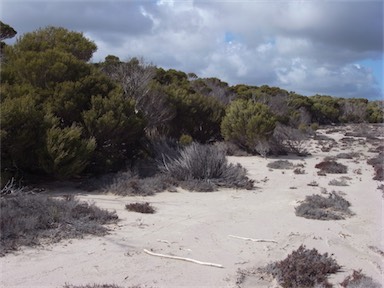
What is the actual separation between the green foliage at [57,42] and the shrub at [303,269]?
34.0 feet

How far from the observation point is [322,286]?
5.52 metres

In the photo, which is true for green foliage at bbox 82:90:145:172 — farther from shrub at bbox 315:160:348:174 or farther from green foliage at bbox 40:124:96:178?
shrub at bbox 315:160:348:174

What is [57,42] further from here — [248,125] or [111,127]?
[248,125]

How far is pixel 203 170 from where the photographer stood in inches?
503

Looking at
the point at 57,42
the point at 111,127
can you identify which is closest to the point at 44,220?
the point at 111,127

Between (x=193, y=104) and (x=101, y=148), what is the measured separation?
29.4 ft

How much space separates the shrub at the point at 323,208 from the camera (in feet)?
31.3

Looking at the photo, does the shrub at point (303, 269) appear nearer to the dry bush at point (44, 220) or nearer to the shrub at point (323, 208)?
the dry bush at point (44, 220)

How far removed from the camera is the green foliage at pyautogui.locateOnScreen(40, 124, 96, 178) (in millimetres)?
10445

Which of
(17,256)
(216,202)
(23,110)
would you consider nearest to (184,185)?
(216,202)

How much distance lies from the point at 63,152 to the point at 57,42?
589 cm

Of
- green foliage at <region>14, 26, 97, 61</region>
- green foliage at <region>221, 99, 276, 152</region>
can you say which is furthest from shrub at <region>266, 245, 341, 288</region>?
green foliage at <region>221, 99, 276, 152</region>

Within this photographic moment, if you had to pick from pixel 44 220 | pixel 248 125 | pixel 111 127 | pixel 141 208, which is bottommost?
pixel 141 208

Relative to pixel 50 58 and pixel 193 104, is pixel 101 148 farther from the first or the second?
pixel 193 104
